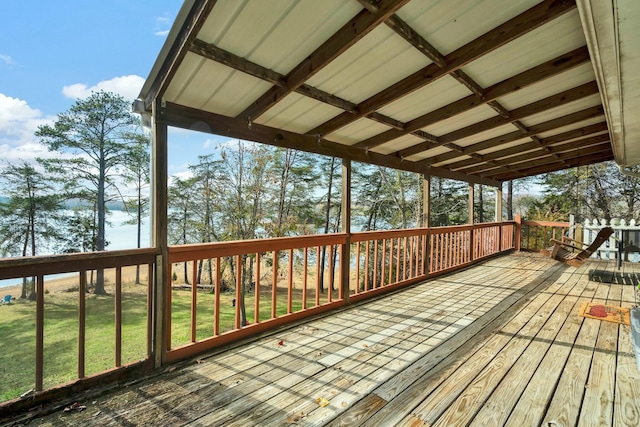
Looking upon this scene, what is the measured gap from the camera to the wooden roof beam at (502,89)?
2.39 m

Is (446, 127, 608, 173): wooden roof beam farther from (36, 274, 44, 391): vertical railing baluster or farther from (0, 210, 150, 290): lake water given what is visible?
(0, 210, 150, 290): lake water

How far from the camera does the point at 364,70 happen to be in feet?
7.69

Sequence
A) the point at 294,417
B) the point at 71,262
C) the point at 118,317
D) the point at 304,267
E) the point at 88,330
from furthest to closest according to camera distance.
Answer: the point at 88,330
the point at 304,267
the point at 118,317
the point at 71,262
the point at 294,417

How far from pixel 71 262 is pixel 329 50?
2138 mm

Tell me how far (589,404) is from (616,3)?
2.11 meters

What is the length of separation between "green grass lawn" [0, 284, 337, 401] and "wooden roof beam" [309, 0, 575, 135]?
6787 millimetres

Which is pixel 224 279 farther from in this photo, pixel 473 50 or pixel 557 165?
pixel 473 50

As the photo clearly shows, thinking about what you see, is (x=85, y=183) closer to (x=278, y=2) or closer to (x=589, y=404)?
(x=278, y=2)

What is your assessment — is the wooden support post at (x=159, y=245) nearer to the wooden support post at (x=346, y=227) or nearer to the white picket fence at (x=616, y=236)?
the wooden support post at (x=346, y=227)

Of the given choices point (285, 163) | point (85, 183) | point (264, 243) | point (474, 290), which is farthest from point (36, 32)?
point (474, 290)

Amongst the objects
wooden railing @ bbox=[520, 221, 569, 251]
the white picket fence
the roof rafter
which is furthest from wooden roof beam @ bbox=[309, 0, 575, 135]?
wooden railing @ bbox=[520, 221, 569, 251]

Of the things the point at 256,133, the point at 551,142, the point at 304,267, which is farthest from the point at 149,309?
the point at 551,142

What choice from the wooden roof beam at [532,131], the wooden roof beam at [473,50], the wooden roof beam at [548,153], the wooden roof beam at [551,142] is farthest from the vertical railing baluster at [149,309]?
the wooden roof beam at [548,153]

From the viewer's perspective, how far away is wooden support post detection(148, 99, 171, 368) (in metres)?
2.27
